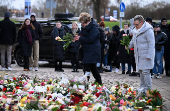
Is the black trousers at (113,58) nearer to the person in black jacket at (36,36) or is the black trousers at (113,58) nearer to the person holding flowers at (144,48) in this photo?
the person in black jacket at (36,36)

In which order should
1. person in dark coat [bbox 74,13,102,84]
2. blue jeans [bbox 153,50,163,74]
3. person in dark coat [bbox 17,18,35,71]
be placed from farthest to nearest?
person in dark coat [bbox 17,18,35,71] → blue jeans [bbox 153,50,163,74] → person in dark coat [bbox 74,13,102,84]

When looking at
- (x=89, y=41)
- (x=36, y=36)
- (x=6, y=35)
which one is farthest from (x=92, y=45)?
(x=6, y=35)

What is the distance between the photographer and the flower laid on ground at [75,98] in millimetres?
5277

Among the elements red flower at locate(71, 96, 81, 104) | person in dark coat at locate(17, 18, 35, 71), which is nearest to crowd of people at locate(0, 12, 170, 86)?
person in dark coat at locate(17, 18, 35, 71)

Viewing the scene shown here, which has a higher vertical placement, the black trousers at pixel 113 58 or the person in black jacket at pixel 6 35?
the person in black jacket at pixel 6 35

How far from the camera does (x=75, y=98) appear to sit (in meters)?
5.78

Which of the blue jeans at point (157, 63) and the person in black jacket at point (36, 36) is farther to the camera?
the person in black jacket at point (36, 36)

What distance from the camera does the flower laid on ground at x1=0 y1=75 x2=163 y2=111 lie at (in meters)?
5.28

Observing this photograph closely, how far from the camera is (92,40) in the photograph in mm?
7777

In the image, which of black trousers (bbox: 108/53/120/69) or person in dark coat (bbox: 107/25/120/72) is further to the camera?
black trousers (bbox: 108/53/120/69)

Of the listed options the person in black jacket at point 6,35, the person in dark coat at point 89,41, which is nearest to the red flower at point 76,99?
the person in dark coat at point 89,41

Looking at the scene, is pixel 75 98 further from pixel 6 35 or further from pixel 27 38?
pixel 6 35

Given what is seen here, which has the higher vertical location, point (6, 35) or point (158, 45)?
point (6, 35)

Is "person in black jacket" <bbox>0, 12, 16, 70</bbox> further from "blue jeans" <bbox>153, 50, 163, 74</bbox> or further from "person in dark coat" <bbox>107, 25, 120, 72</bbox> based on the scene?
"blue jeans" <bbox>153, 50, 163, 74</bbox>
